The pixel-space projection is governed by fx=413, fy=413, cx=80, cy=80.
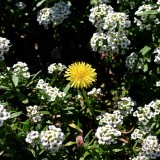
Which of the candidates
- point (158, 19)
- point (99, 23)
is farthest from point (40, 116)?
point (158, 19)

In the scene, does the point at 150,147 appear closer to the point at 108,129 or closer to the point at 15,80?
the point at 108,129

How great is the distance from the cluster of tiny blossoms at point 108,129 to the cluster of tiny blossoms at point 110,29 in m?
1.23

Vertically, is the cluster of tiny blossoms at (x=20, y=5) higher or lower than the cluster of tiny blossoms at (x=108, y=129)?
higher

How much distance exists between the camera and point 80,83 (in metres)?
6.22

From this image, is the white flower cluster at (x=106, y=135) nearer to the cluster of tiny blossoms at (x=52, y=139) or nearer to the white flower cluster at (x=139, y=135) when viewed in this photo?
the white flower cluster at (x=139, y=135)

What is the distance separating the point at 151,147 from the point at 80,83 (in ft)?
4.60

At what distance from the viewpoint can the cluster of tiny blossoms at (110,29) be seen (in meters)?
6.83

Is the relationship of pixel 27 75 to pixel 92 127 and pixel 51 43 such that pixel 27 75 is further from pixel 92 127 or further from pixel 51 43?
pixel 51 43

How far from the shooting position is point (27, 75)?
675 cm

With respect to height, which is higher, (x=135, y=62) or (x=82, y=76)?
(x=135, y=62)

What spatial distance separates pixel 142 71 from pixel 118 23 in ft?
4.04

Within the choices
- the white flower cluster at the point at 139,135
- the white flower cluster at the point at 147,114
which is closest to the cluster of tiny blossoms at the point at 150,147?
the white flower cluster at the point at 139,135

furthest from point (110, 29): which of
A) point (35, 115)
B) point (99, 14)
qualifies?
point (35, 115)

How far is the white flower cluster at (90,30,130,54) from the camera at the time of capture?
6.82 meters
